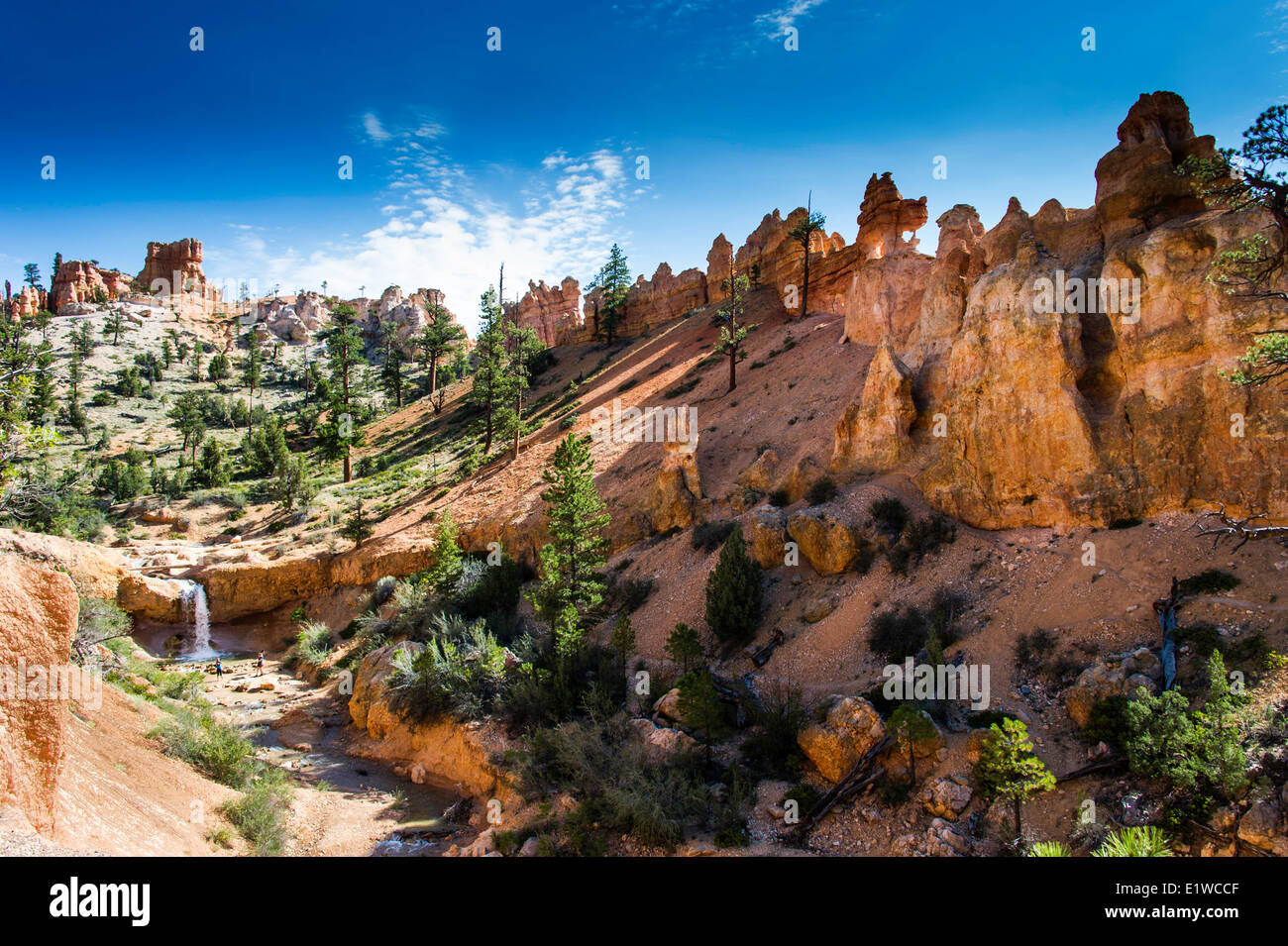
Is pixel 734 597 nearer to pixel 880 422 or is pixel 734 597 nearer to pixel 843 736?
pixel 843 736

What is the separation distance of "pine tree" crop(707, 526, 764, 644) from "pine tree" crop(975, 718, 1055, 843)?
840 cm

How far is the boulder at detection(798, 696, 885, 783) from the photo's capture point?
39.2ft

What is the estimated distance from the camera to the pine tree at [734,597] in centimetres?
1795

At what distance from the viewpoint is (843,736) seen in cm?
1211

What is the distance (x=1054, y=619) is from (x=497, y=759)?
1409 centimetres

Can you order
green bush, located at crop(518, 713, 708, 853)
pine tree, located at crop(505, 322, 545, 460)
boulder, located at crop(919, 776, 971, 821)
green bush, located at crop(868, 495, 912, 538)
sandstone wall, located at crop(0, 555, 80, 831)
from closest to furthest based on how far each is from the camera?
sandstone wall, located at crop(0, 555, 80, 831), boulder, located at crop(919, 776, 971, 821), green bush, located at crop(518, 713, 708, 853), green bush, located at crop(868, 495, 912, 538), pine tree, located at crop(505, 322, 545, 460)

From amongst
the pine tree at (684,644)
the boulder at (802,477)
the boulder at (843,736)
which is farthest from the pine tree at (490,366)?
the boulder at (843,736)

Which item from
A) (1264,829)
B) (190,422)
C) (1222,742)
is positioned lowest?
(1264,829)

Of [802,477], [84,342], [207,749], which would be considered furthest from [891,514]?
[84,342]

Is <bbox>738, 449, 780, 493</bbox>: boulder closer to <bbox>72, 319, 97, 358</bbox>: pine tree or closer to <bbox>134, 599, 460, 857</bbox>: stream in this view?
<bbox>134, 599, 460, 857</bbox>: stream

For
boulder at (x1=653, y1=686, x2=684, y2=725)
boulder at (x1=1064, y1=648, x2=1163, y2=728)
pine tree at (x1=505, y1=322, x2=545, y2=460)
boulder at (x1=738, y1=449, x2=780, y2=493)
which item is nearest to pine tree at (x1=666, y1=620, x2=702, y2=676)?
boulder at (x1=653, y1=686, x2=684, y2=725)

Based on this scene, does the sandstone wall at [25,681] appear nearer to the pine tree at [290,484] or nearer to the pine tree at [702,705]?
the pine tree at [702,705]

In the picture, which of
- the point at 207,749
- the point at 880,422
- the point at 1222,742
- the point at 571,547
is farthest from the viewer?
the point at 880,422

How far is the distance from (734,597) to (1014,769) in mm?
9220
